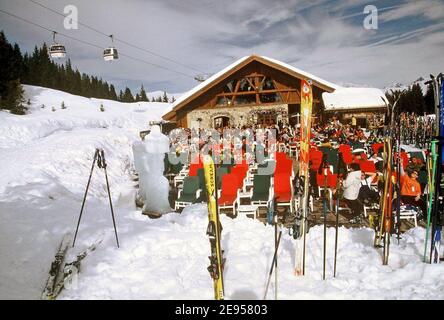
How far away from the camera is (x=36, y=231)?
5.52m

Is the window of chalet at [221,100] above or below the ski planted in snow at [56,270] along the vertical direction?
above

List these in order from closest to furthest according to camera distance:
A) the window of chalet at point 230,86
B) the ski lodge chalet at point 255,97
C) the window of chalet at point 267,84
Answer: the ski lodge chalet at point 255,97 < the window of chalet at point 267,84 < the window of chalet at point 230,86

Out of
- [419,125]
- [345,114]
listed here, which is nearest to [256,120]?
[345,114]

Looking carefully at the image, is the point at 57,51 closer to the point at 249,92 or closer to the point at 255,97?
the point at 249,92

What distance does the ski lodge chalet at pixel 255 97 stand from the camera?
19812 millimetres

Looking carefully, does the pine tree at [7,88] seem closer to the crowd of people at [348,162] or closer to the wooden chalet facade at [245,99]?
the wooden chalet facade at [245,99]

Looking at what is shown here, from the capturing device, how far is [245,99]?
2148cm

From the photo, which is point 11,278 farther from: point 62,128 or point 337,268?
point 62,128

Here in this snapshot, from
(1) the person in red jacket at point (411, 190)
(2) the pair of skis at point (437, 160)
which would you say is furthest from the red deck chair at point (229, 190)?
(2) the pair of skis at point (437, 160)

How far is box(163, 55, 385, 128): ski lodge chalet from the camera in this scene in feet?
65.0

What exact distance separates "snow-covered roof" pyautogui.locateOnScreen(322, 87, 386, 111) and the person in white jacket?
13.2 m

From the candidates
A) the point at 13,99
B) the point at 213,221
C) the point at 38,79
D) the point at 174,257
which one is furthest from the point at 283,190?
the point at 38,79

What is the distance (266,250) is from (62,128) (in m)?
26.5

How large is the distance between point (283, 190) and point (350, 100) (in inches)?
570
